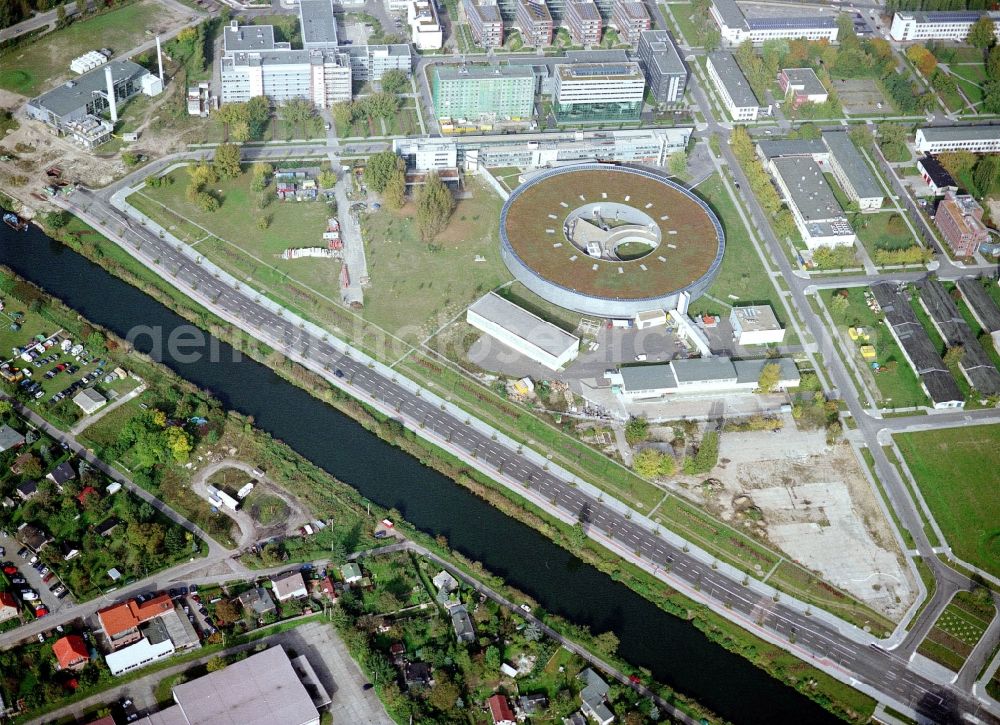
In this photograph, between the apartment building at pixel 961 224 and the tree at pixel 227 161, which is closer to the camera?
the apartment building at pixel 961 224

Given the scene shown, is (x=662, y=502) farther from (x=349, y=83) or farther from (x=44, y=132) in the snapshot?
(x=44, y=132)

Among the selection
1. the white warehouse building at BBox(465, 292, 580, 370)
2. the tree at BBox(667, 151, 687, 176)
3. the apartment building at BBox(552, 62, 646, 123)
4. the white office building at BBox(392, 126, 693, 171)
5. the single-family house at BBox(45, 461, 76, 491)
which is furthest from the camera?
the apartment building at BBox(552, 62, 646, 123)

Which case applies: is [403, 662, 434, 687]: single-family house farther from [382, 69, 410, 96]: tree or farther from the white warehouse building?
[382, 69, 410, 96]: tree

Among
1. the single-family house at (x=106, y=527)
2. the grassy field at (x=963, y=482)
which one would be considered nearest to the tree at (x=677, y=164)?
the grassy field at (x=963, y=482)

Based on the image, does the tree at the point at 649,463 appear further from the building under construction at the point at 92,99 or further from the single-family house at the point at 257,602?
the building under construction at the point at 92,99

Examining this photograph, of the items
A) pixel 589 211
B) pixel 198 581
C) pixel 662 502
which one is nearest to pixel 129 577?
pixel 198 581

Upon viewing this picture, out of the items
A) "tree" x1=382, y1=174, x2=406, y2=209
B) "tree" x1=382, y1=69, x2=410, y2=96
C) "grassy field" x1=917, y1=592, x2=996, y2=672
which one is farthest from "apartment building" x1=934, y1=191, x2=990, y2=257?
"tree" x1=382, y1=69, x2=410, y2=96
